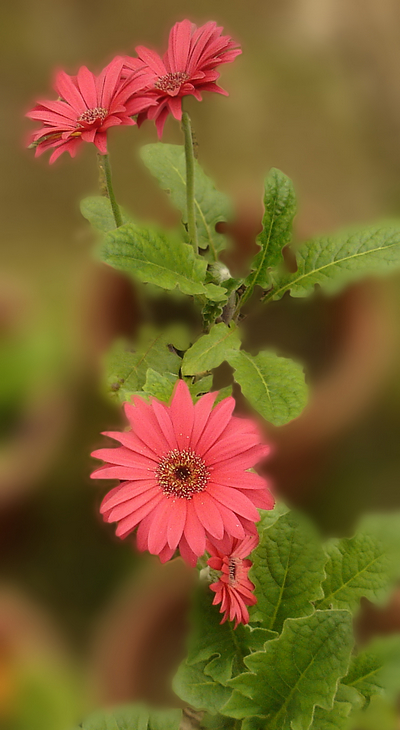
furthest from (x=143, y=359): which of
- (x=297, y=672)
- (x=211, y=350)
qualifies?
(x=297, y=672)

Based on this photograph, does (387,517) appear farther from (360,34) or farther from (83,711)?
(360,34)

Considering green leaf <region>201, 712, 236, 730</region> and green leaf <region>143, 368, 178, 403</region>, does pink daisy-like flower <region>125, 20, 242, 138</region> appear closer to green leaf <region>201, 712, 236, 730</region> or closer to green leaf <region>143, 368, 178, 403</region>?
green leaf <region>143, 368, 178, 403</region>

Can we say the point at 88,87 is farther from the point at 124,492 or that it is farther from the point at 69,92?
the point at 124,492

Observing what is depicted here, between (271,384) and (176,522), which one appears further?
(271,384)

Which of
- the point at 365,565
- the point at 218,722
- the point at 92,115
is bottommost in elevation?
the point at 218,722

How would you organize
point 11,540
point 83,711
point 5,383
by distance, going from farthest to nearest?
point 11,540 → point 5,383 → point 83,711

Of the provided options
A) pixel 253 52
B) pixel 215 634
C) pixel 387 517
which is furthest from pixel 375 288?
pixel 253 52

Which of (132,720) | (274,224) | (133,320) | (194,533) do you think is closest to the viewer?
(194,533)
